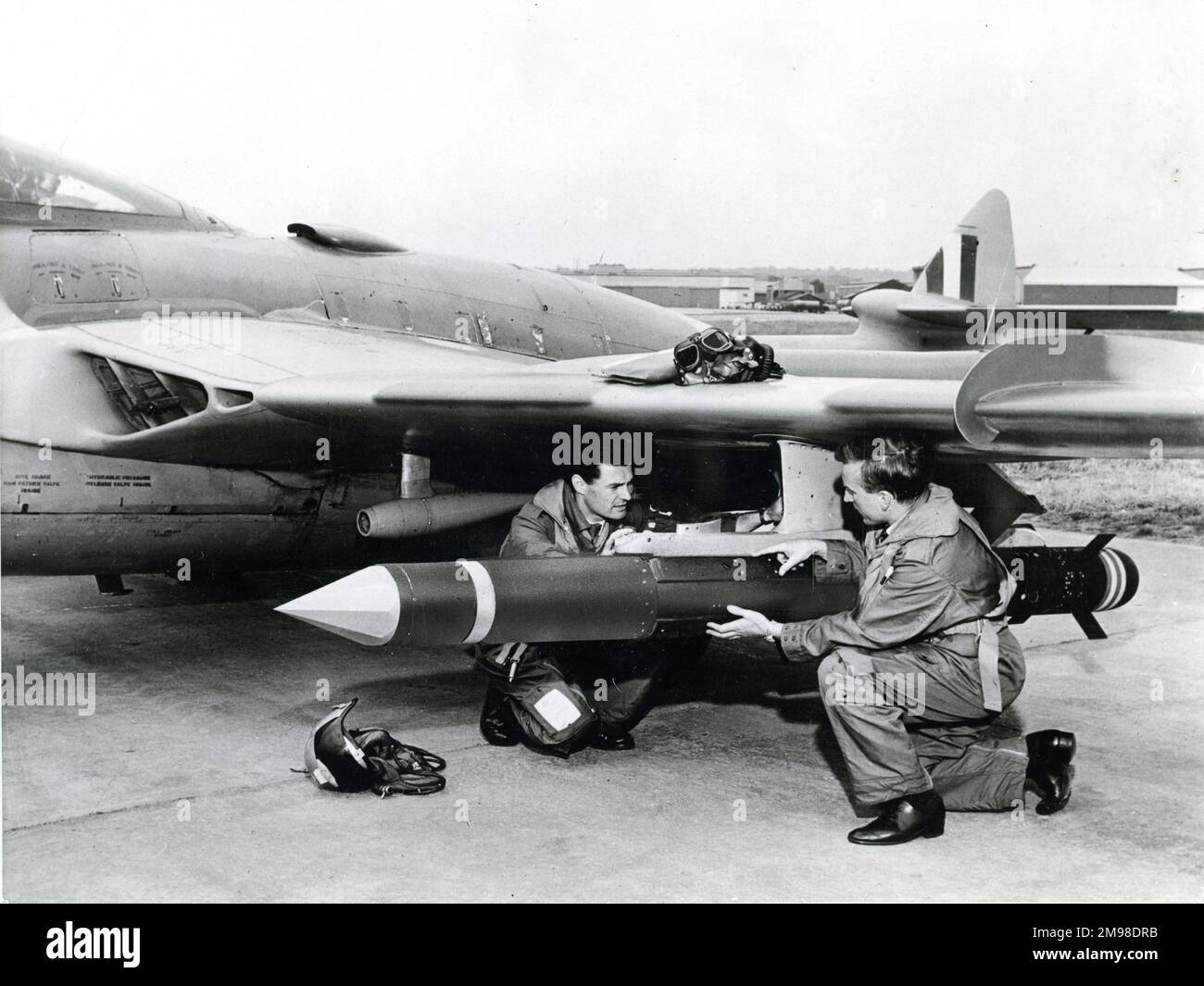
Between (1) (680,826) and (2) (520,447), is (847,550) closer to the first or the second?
(1) (680,826)

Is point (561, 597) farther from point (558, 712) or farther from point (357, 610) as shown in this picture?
point (357, 610)

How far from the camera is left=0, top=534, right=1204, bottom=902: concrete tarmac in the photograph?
381cm

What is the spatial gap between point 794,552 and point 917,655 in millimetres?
785

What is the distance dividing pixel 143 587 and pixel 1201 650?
6811 millimetres

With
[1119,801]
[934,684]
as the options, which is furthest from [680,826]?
[1119,801]

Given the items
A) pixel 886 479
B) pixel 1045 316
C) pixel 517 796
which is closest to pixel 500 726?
pixel 517 796

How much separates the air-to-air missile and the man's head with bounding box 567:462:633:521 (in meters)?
0.46

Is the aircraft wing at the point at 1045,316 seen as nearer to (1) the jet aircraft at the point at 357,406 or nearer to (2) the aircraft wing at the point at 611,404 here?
(1) the jet aircraft at the point at 357,406

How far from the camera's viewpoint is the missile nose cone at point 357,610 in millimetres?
4277

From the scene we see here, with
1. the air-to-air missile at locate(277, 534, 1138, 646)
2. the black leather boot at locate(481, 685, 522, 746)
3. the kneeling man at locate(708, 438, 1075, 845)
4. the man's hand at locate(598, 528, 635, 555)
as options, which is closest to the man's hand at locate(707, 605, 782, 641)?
the kneeling man at locate(708, 438, 1075, 845)

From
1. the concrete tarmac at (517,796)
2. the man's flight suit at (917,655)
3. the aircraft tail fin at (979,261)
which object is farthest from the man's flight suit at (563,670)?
the aircraft tail fin at (979,261)

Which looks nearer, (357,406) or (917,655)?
(917,655)

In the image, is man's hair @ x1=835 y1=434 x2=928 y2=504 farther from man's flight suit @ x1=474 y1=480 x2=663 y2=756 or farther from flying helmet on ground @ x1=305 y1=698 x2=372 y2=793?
flying helmet on ground @ x1=305 y1=698 x2=372 y2=793

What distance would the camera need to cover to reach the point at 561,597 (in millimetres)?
4586
